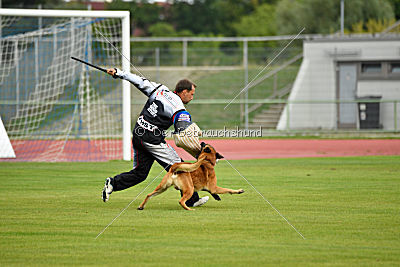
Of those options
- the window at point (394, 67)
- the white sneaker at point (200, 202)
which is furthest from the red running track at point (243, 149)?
the white sneaker at point (200, 202)

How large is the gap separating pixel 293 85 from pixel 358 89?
109 inches

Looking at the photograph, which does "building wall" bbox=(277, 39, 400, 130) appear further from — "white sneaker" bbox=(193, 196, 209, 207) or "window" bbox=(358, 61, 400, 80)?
"white sneaker" bbox=(193, 196, 209, 207)

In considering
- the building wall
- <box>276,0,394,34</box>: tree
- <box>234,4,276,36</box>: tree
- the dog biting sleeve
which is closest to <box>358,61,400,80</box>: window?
the building wall

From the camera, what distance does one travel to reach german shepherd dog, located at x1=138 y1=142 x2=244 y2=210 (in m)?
8.60

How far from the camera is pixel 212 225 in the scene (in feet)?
25.4

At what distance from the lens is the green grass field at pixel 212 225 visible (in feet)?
20.4

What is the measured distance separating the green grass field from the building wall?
47.3 feet

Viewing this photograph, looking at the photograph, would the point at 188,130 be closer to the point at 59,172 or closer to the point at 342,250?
the point at 342,250

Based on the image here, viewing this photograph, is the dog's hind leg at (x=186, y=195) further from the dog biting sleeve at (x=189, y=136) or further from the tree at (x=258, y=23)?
the tree at (x=258, y=23)

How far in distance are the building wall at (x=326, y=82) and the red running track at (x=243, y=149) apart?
2.63 metres

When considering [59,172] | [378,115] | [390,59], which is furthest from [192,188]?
[390,59]

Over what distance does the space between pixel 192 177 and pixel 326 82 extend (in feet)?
67.9

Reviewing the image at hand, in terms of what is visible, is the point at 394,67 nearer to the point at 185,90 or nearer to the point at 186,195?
the point at 185,90

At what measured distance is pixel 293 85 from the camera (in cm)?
2902
